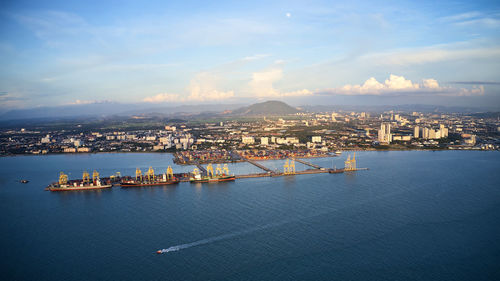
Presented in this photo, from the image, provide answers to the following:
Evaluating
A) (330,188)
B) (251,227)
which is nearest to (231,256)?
(251,227)

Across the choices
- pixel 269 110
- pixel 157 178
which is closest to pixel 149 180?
pixel 157 178

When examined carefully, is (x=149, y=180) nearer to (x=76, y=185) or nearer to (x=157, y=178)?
(x=157, y=178)

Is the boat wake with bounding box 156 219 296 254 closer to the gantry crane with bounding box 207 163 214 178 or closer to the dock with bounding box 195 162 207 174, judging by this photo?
the gantry crane with bounding box 207 163 214 178

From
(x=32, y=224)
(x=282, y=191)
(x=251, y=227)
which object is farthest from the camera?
(x=282, y=191)

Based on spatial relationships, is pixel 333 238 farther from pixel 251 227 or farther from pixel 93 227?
pixel 93 227

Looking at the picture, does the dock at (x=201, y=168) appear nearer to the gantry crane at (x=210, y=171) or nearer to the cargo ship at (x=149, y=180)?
the gantry crane at (x=210, y=171)

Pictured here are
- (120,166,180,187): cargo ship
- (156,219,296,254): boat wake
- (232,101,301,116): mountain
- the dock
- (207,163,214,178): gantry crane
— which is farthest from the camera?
(232,101,301,116): mountain

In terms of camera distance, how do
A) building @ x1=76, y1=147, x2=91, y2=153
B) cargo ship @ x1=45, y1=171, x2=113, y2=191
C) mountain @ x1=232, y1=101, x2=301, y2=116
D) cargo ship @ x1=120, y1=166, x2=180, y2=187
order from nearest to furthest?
cargo ship @ x1=45, y1=171, x2=113, y2=191 < cargo ship @ x1=120, y1=166, x2=180, y2=187 < building @ x1=76, y1=147, x2=91, y2=153 < mountain @ x1=232, y1=101, x2=301, y2=116

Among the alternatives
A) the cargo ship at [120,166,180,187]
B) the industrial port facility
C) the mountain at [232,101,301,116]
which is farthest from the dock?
the mountain at [232,101,301,116]

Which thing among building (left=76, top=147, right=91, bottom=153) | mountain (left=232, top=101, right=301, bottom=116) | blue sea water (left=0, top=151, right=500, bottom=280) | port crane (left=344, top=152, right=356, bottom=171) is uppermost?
mountain (left=232, top=101, right=301, bottom=116)
